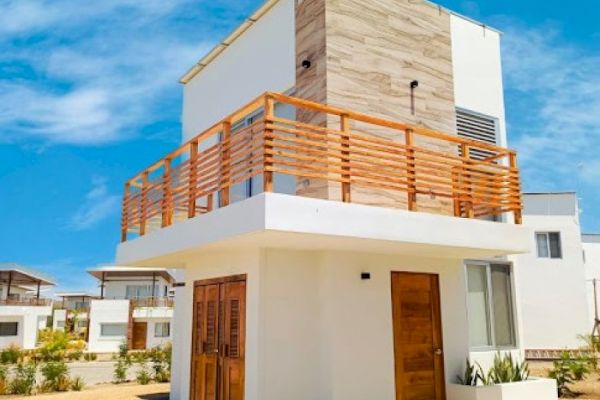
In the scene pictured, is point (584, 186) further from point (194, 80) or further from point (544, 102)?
point (194, 80)

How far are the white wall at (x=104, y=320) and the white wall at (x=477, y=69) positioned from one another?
36906mm

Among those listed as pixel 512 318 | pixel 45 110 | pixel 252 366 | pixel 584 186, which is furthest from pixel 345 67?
pixel 45 110

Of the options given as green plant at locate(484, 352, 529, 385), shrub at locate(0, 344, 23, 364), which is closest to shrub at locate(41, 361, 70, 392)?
green plant at locate(484, 352, 529, 385)

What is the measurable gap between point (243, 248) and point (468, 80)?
6920 millimetres

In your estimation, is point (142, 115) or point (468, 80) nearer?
point (468, 80)

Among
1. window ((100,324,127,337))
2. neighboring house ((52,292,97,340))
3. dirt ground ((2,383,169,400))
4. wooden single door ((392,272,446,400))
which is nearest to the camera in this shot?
wooden single door ((392,272,446,400))

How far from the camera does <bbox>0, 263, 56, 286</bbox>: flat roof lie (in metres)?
46.7

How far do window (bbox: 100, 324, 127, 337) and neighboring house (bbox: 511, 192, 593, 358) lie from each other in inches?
1196

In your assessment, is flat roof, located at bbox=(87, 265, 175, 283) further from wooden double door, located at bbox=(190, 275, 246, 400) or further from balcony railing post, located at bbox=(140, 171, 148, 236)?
wooden double door, located at bbox=(190, 275, 246, 400)

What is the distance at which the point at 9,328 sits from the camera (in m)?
44.2

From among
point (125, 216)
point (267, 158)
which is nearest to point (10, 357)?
point (125, 216)

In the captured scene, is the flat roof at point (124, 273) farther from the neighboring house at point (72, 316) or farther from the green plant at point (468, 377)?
the green plant at point (468, 377)

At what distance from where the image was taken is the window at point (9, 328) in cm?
4384

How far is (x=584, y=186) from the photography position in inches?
1094
